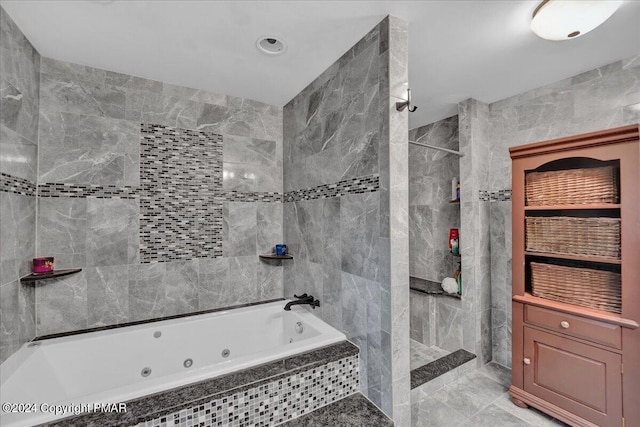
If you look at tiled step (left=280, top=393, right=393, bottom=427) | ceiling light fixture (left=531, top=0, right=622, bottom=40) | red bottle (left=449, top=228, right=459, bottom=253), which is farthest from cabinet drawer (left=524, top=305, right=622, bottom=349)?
ceiling light fixture (left=531, top=0, right=622, bottom=40)

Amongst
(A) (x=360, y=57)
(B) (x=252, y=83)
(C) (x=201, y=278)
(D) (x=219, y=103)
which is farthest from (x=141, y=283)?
(A) (x=360, y=57)

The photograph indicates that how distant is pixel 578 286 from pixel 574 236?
0.32 metres

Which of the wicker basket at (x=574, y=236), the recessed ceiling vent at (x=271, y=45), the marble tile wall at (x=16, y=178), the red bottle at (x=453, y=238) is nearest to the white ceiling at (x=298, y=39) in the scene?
the recessed ceiling vent at (x=271, y=45)

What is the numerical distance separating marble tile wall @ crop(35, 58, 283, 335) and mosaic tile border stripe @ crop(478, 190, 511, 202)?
1.97 metres

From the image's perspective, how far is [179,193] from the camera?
2334 mm

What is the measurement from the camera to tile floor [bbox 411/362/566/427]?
6.07ft

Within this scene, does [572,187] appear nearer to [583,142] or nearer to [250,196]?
[583,142]

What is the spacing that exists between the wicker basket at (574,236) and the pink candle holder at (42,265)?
3.31m

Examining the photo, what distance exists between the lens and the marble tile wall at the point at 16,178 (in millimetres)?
1511

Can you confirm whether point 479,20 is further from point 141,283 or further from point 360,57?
point 141,283

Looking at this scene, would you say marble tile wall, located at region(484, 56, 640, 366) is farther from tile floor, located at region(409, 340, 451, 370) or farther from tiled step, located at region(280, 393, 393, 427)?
tiled step, located at region(280, 393, 393, 427)

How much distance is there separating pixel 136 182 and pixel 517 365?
3188 millimetres

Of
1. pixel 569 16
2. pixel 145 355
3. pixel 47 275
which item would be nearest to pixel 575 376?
pixel 569 16

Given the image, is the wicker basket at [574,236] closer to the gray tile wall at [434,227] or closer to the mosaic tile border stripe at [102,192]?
the gray tile wall at [434,227]
